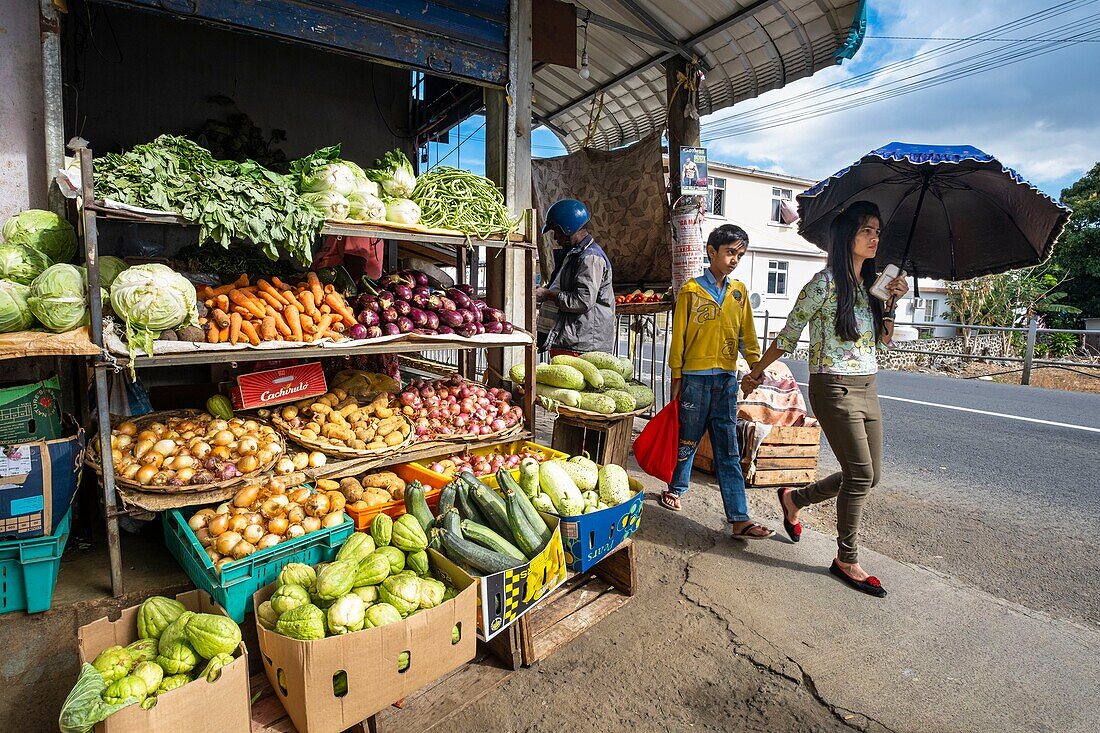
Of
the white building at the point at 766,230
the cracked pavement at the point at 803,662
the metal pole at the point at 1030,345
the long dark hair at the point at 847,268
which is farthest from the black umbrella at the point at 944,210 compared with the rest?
the white building at the point at 766,230

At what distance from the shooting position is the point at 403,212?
157 inches

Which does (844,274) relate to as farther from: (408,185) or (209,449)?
(209,449)

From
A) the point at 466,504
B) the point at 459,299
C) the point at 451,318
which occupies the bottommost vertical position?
the point at 466,504

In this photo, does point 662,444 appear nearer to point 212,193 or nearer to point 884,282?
point 884,282

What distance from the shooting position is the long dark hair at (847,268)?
359 centimetres

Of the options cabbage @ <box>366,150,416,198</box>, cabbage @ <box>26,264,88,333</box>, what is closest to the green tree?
cabbage @ <box>366,150,416,198</box>

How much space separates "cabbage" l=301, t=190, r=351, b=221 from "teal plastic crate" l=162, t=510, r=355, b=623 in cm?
187

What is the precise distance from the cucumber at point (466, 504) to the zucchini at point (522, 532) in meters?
0.19

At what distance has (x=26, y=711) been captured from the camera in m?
2.37

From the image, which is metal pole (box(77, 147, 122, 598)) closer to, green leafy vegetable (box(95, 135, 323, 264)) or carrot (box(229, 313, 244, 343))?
green leafy vegetable (box(95, 135, 323, 264))

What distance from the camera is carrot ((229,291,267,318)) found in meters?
3.58

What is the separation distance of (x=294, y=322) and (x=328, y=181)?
0.94 metres

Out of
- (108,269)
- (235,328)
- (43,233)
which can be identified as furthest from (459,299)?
(43,233)

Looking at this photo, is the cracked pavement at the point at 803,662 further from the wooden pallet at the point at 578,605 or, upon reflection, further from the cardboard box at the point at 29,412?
the cardboard box at the point at 29,412
